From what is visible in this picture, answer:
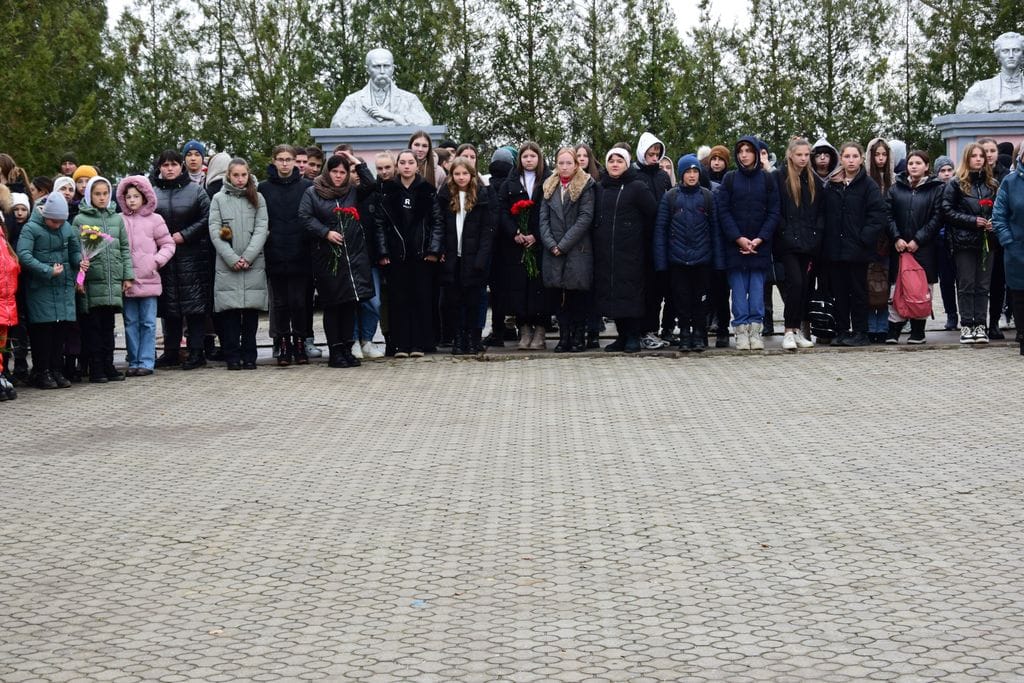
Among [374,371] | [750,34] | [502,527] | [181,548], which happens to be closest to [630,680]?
[502,527]

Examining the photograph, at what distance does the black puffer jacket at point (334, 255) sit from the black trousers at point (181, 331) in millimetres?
1251

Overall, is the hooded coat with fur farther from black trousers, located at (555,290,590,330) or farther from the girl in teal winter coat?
black trousers, located at (555,290,590,330)

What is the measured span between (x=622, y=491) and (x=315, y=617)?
2.59m

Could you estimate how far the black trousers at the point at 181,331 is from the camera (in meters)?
14.7

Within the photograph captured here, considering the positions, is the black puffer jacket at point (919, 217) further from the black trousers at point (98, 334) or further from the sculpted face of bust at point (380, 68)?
the sculpted face of bust at point (380, 68)

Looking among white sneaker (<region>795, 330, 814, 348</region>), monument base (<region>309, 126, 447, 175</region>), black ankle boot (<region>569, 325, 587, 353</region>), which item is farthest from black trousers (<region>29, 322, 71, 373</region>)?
monument base (<region>309, 126, 447, 175</region>)

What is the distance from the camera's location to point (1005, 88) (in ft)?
77.8

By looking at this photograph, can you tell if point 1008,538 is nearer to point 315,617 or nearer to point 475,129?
point 315,617

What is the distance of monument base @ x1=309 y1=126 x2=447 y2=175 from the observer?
22.6 metres

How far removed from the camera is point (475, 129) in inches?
1072

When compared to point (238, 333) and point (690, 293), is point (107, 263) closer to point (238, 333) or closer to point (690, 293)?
point (238, 333)

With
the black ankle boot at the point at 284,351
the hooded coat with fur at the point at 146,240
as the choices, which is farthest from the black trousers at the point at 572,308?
the hooded coat with fur at the point at 146,240

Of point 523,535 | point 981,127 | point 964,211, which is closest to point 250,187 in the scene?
point 964,211

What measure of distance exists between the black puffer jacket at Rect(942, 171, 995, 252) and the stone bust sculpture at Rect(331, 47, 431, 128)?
9.72 meters
